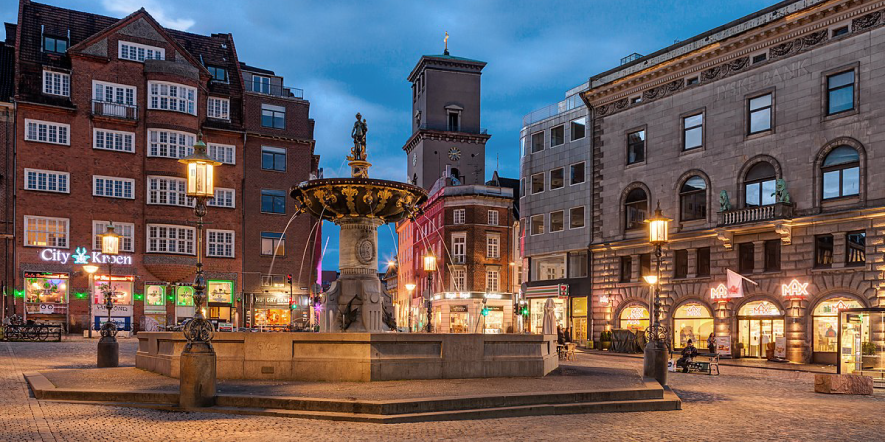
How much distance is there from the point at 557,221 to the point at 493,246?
22.8 meters

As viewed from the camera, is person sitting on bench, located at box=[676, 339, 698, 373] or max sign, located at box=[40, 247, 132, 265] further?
max sign, located at box=[40, 247, 132, 265]

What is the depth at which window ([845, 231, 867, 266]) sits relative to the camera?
111 ft

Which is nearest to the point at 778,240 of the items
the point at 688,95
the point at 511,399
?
the point at 688,95

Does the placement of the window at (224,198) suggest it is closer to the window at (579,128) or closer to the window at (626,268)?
the window at (579,128)

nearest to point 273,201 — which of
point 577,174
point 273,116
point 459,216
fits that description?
point 273,116

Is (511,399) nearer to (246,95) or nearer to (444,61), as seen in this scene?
(246,95)

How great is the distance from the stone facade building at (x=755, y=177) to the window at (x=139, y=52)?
3016 centimetres

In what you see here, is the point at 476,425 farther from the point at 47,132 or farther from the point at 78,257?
the point at 47,132

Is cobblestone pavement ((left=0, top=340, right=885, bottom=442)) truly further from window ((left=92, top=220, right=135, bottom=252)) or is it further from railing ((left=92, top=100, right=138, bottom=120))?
railing ((left=92, top=100, right=138, bottom=120))

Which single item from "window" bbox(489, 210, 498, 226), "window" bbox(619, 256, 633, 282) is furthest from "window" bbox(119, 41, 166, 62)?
"window" bbox(489, 210, 498, 226)

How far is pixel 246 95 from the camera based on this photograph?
5666 centimetres

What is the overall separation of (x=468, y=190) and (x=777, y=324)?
4144cm

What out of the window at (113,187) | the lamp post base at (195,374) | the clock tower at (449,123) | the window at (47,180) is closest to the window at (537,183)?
the window at (113,187)

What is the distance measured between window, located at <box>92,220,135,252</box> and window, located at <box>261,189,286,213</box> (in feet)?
30.0
